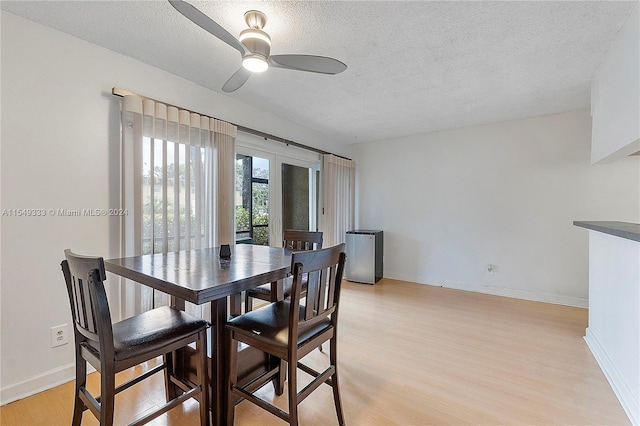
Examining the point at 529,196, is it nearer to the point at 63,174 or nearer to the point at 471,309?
the point at 471,309

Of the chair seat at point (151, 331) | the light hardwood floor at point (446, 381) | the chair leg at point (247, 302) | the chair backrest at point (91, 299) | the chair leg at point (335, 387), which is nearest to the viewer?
the chair backrest at point (91, 299)

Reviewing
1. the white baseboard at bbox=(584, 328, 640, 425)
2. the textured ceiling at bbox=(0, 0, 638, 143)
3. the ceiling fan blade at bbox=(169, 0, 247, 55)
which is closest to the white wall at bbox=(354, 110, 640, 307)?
the textured ceiling at bbox=(0, 0, 638, 143)

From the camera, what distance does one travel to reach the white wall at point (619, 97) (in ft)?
5.78

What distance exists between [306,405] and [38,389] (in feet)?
5.78

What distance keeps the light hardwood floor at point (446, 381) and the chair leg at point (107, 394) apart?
0.53 metres

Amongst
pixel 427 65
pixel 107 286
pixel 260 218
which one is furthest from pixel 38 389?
pixel 427 65

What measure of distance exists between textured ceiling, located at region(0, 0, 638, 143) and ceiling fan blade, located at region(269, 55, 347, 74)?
0.27 m

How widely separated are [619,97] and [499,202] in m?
2.09

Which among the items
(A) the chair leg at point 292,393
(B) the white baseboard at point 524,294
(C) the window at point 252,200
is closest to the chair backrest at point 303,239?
(C) the window at point 252,200

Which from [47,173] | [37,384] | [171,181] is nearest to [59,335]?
[37,384]

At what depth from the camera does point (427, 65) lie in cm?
235

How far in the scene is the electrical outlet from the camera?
1945mm

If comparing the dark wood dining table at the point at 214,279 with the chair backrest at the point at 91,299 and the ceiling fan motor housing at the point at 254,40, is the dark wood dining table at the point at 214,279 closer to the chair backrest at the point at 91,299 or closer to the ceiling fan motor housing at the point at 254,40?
the chair backrest at the point at 91,299

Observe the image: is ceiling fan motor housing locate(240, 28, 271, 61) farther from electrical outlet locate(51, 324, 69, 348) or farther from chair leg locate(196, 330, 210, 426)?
electrical outlet locate(51, 324, 69, 348)
